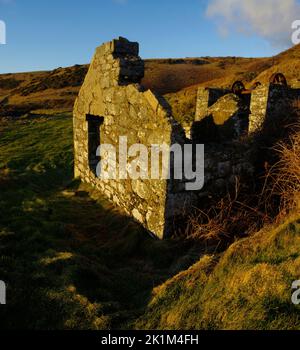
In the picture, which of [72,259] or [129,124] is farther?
[129,124]

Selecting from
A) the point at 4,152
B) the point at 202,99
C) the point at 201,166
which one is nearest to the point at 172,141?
the point at 201,166

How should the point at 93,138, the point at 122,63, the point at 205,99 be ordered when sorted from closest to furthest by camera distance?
the point at 122,63, the point at 93,138, the point at 205,99

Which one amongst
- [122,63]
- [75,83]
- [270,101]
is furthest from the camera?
[75,83]

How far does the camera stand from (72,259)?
14.2 ft

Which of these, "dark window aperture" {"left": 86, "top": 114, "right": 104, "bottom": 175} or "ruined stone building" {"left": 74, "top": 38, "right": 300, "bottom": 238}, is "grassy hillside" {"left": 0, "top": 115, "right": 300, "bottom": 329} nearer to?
"ruined stone building" {"left": 74, "top": 38, "right": 300, "bottom": 238}

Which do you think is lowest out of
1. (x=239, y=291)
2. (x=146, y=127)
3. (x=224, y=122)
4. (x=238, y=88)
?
(x=239, y=291)

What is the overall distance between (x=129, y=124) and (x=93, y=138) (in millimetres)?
2311

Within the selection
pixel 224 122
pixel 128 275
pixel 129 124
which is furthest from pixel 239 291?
pixel 224 122

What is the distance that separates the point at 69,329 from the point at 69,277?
2.81 ft

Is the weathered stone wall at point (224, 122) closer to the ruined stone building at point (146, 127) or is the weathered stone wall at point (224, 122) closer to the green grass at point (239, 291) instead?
the ruined stone building at point (146, 127)

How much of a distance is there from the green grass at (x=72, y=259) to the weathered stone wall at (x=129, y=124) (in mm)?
339

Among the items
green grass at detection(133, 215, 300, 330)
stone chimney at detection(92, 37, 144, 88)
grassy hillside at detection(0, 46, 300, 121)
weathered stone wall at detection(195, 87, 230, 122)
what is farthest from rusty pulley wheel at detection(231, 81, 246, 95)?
grassy hillside at detection(0, 46, 300, 121)

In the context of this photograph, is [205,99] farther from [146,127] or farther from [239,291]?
[239,291]

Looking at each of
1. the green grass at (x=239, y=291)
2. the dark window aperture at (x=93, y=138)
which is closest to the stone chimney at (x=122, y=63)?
the dark window aperture at (x=93, y=138)
